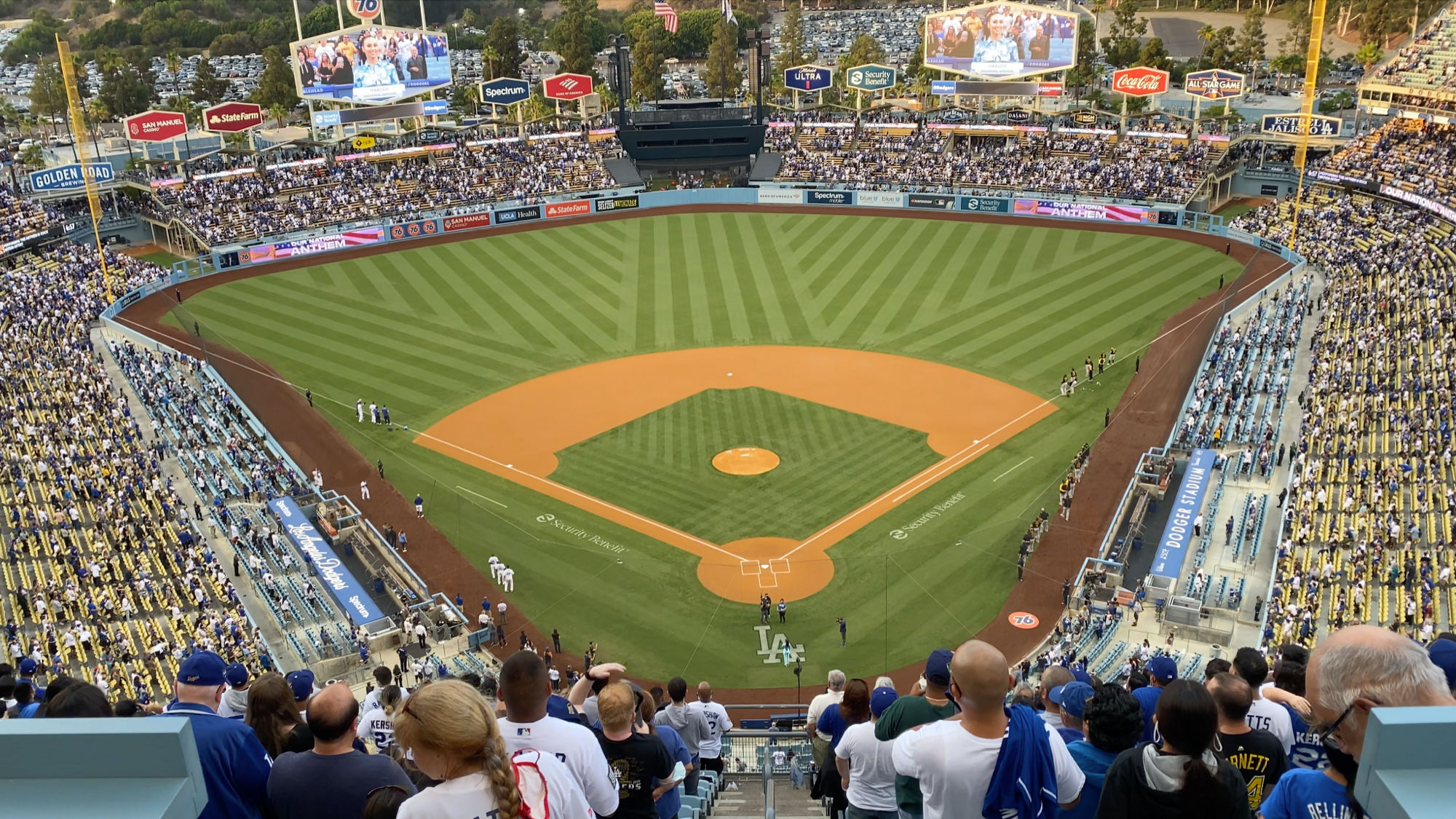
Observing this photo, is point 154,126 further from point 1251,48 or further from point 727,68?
point 1251,48

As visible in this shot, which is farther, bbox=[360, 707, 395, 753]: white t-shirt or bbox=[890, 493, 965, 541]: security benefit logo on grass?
bbox=[890, 493, 965, 541]: security benefit logo on grass

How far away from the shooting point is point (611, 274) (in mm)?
59438

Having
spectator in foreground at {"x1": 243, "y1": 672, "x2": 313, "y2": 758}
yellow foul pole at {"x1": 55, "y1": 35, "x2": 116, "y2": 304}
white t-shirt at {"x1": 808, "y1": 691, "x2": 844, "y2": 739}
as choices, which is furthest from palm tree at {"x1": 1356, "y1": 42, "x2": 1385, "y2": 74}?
spectator in foreground at {"x1": 243, "y1": 672, "x2": 313, "y2": 758}

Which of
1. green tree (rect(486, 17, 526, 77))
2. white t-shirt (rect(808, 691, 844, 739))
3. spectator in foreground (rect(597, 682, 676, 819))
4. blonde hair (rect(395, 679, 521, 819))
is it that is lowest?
white t-shirt (rect(808, 691, 844, 739))

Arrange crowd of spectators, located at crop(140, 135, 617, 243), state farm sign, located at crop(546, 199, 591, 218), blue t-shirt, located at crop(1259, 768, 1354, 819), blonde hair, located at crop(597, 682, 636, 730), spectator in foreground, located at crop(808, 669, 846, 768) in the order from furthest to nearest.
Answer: state farm sign, located at crop(546, 199, 591, 218) → crowd of spectators, located at crop(140, 135, 617, 243) → spectator in foreground, located at crop(808, 669, 846, 768) → blonde hair, located at crop(597, 682, 636, 730) → blue t-shirt, located at crop(1259, 768, 1354, 819)

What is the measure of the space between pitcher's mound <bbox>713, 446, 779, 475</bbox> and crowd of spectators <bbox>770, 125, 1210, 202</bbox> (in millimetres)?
38656

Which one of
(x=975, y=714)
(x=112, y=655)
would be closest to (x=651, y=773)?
(x=975, y=714)

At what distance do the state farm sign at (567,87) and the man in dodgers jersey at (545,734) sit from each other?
3104 inches

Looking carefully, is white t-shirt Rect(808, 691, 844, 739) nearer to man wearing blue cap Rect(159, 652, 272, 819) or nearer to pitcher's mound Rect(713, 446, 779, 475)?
man wearing blue cap Rect(159, 652, 272, 819)

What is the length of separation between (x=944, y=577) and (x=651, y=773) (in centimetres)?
2347

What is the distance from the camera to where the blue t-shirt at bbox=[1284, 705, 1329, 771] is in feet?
26.8

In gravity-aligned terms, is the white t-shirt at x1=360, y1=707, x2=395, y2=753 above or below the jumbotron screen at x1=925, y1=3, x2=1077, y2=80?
below

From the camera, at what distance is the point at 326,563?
3038cm

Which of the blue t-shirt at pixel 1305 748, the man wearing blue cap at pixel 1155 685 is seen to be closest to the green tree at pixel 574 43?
the man wearing blue cap at pixel 1155 685
